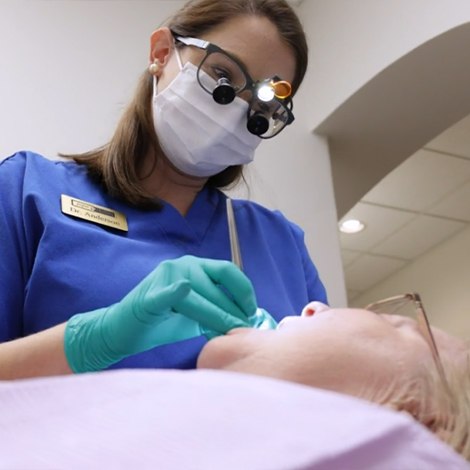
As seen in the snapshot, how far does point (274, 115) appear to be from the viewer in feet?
4.42

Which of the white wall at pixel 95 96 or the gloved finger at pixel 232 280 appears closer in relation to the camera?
the gloved finger at pixel 232 280

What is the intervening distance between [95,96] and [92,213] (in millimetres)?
1115

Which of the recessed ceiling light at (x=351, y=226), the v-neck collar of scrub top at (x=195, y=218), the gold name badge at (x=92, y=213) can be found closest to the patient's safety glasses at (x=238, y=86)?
the v-neck collar of scrub top at (x=195, y=218)

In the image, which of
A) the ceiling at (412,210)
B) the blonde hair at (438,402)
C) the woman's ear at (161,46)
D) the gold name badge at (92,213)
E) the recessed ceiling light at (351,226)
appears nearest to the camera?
the blonde hair at (438,402)

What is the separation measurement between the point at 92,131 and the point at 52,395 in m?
1.64

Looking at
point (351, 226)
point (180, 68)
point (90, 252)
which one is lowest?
point (90, 252)

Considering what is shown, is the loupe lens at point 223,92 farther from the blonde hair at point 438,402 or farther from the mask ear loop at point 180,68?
the blonde hair at point 438,402

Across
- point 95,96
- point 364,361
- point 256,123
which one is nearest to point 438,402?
point 364,361

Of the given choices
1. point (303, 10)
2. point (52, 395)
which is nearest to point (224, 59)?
point (52, 395)

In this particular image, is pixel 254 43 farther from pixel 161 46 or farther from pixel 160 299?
pixel 160 299

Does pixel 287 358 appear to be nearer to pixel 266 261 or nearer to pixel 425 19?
pixel 266 261

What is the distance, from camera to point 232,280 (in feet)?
2.72

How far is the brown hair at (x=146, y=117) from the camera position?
47.9 inches

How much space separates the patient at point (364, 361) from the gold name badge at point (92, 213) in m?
0.44
